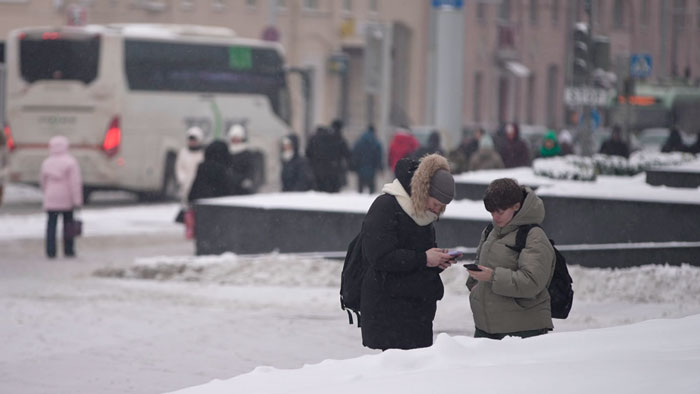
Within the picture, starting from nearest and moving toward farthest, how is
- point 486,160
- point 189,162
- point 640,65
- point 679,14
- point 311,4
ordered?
1. point 189,162
2. point 486,160
3. point 640,65
4. point 311,4
5. point 679,14

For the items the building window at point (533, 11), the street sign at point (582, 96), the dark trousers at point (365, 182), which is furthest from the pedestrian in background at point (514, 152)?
the building window at point (533, 11)

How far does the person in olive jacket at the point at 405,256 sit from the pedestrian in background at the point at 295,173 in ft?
51.6

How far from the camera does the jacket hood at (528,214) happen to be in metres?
7.59

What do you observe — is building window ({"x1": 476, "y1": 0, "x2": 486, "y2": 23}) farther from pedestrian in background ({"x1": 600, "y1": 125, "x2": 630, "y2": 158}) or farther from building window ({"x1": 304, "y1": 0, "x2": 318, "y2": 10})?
pedestrian in background ({"x1": 600, "y1": 125, "x2": 630, "y2": 158})

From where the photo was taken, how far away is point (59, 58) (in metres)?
31.0

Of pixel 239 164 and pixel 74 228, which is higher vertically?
pixel 239 164

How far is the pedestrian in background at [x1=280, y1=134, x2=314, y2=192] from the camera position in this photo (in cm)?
2369

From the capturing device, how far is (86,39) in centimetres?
3105

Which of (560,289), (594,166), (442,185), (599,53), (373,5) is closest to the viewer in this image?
(442,185)

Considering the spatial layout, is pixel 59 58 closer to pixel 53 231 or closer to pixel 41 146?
pixel 41 146

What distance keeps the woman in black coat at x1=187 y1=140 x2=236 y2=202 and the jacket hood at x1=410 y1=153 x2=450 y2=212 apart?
1235 centimetres

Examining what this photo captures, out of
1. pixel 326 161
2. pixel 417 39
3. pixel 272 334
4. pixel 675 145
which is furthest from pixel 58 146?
pixel 417 39

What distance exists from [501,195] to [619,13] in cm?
6872

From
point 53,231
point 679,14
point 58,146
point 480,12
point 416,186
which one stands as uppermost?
point 679,14
